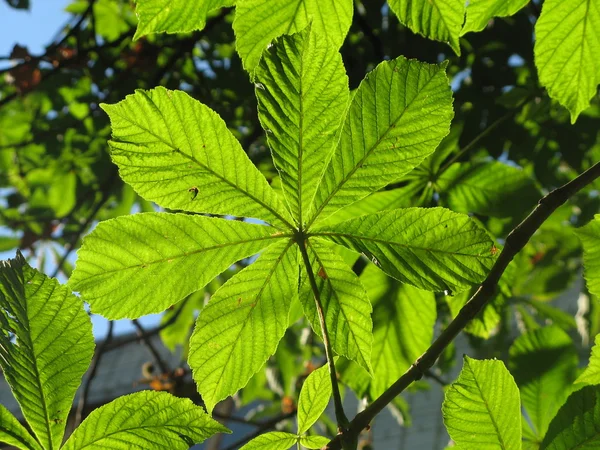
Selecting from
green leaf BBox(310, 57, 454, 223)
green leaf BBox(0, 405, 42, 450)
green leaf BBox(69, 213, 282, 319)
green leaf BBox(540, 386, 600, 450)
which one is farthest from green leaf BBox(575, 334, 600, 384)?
green leaf BBox(0, 405, 42, 450)

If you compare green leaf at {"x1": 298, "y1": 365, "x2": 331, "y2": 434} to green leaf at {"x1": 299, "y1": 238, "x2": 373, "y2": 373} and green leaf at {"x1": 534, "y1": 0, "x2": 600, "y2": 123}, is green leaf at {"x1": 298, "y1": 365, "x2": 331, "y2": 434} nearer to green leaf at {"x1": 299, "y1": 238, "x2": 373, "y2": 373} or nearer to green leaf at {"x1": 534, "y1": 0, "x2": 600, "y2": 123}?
green leaf at {"x1": 299, "y1": 238, "x2": 373, "y2": 373}

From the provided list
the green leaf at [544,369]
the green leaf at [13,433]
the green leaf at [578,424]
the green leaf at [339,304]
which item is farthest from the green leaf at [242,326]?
the green leaf at [544,369]

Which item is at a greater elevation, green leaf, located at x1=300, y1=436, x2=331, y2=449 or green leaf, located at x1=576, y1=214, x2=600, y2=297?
green leaf, located at x1=576, y1=214, x2=600, y2=297

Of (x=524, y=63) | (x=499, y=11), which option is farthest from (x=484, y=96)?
(x=499, y=11)

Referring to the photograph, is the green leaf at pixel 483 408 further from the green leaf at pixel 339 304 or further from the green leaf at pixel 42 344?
the green leaf at pixel 42 344

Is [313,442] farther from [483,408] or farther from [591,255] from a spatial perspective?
[591,255]
